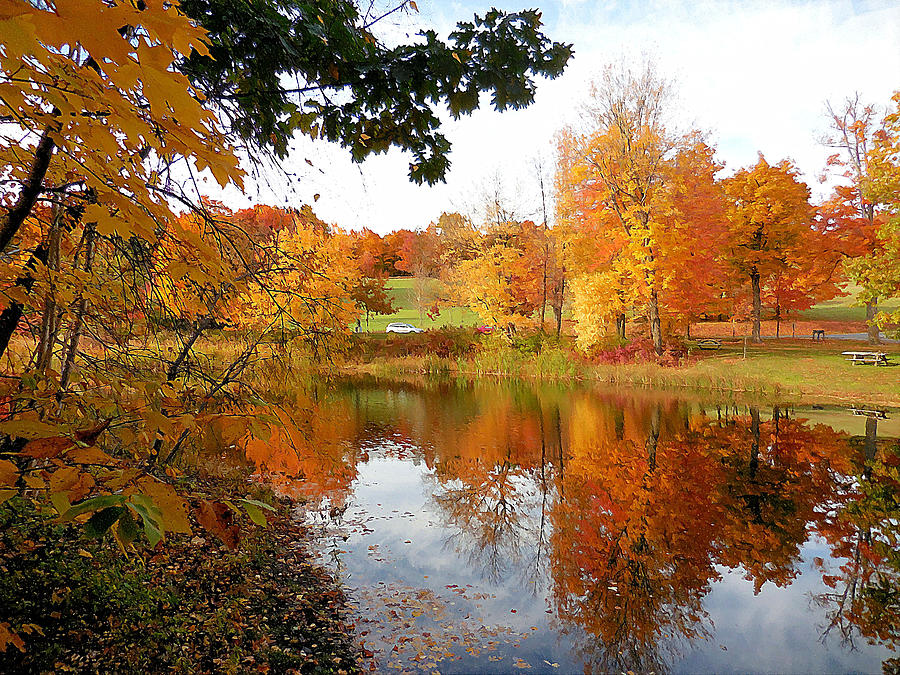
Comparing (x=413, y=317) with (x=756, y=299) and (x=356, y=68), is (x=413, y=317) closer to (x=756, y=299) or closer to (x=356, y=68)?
(x=756, y=299)

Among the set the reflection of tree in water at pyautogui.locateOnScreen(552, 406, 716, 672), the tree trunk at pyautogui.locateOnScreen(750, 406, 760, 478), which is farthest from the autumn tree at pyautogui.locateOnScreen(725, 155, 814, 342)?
the reflection of tree in water at pyautogui.locateOnScreen(552, 406, 716, 672)

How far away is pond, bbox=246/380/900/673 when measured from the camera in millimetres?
4445

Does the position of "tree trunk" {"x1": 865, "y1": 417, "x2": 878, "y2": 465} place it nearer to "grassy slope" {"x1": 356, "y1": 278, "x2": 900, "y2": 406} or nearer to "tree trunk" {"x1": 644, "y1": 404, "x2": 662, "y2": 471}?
"grassy slope" {"x1": 356, "y1": 278, "x2": 900, "y2": 406}

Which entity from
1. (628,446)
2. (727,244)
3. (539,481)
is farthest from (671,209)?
(539,481)

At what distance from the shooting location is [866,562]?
584 cm

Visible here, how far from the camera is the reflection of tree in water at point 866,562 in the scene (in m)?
4.72

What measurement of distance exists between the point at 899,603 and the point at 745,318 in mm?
30723

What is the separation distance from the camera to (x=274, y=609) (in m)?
4.55

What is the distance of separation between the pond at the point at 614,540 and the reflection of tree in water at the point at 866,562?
25 millimetres

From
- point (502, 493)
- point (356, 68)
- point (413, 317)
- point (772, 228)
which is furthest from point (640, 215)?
point (413, 317)

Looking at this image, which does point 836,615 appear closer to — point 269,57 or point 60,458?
point 60,458

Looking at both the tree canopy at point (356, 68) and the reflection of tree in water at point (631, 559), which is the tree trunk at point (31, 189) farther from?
the reflection of tree in water at point (631, 559)

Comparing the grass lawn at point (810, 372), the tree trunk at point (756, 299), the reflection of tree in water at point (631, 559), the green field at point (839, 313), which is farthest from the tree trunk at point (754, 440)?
the green field at point (839, 313)

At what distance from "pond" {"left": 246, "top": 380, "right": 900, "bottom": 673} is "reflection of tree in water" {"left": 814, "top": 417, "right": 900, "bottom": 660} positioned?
3 cm
